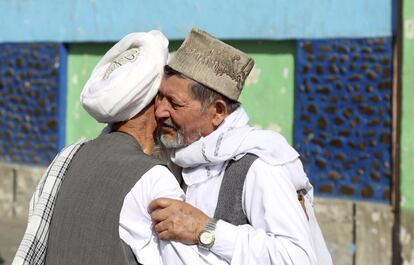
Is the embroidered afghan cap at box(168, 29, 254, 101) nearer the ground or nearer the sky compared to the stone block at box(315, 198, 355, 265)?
nearer the sky

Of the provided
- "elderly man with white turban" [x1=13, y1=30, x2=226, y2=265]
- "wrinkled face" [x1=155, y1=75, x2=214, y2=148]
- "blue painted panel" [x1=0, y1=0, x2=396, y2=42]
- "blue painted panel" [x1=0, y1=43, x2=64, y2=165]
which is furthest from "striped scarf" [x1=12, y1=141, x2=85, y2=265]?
"blue painted panel" [x1=0, y1=43, x2=64, y2=165]

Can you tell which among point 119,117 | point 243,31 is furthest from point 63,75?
point 119,117

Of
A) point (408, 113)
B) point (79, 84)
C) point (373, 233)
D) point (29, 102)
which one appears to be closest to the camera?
point (408, 113)

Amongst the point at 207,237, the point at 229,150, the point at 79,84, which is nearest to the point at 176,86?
the point at 229,150

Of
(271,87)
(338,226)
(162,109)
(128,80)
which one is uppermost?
(128,80)

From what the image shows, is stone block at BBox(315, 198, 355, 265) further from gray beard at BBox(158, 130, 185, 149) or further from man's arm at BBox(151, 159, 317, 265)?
man's arm at BBox(151, 159, 317, 265)

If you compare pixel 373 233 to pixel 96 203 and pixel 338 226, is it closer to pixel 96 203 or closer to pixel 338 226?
pixel 338 226

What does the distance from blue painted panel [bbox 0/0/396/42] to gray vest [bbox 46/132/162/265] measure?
3.62 m

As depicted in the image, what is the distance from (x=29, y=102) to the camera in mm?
7957

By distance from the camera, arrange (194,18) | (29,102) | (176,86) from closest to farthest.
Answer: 1. (176,86)
2. (194,18)
3. (29,102)

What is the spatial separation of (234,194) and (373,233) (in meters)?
3.53

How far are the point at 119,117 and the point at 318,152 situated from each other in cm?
363

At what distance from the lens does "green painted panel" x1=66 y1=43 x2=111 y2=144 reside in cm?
734

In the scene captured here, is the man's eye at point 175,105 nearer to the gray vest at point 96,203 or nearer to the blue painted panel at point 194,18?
the gray vest at point 96,203
